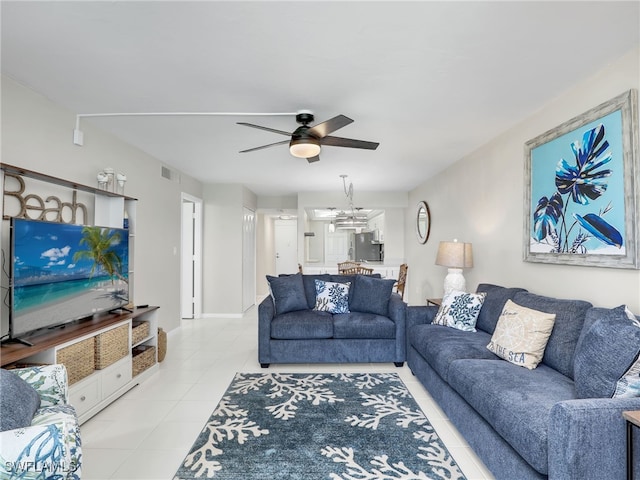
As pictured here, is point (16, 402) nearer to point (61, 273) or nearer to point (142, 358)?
point (61, 273)

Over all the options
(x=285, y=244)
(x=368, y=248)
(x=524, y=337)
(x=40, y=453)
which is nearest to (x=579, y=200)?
(x=524, y=337)

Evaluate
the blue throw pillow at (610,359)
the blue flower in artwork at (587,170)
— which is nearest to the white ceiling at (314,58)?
the blue flower in artwork at (587,170)

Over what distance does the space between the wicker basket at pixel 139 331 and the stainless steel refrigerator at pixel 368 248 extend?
21.0 ft

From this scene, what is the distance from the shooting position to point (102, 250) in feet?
9.63

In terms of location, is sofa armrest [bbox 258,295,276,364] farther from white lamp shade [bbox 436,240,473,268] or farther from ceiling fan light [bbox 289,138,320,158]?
white lamp shade [bbox 436,240,473,268]

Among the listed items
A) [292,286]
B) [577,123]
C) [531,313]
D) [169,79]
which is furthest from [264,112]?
[531,313]

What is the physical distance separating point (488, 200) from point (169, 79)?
11.0ft

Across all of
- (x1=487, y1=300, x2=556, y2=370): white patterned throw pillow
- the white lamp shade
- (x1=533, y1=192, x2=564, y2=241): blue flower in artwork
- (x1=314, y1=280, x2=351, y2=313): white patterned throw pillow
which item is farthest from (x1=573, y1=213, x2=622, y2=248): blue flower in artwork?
(x1=314, y1=280, x2=351, y2=313): white patterned throw pillow

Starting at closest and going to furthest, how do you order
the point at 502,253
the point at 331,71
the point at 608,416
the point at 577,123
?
the point at 608,416, the point at 331,71, the point at 577,123, the point at 502,253

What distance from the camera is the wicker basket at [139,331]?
3139 mm

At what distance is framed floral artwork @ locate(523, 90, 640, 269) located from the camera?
2.06 meters

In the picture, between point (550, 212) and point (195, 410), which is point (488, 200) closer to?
point (550, 212)

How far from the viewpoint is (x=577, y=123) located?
248 cm

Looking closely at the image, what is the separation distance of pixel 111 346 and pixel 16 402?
154cm
